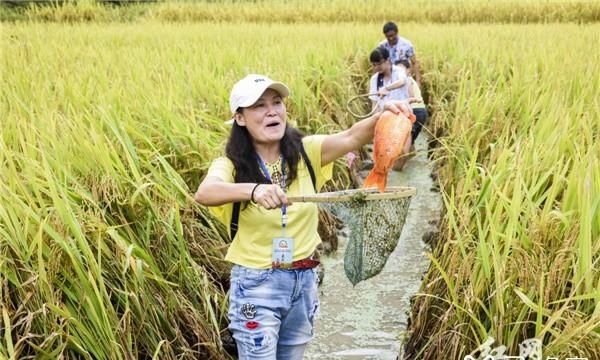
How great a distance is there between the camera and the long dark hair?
84.4 inches

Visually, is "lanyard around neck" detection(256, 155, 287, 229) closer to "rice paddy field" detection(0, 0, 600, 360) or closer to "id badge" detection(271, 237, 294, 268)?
"id badge" detection(271, 237, 294, 268)

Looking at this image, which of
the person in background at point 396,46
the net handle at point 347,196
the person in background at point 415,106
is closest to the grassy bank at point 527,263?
the net handle at point 347,196

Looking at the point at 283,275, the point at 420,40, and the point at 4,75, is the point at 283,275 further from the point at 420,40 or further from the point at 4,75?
the point at 420,40

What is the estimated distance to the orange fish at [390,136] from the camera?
6.81 ft

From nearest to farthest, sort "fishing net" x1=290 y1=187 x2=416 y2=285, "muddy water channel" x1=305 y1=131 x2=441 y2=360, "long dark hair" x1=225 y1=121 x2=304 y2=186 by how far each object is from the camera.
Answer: "fishing net" x1=290 y1=187 x2=416 y2=285 < "long dark hair" x1=225 y1=121 x2=304 y2=186 < "muddy water channel" x1=305 y1=131 x2=441 y2=360

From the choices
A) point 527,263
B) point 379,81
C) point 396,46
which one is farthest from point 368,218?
point 396,46

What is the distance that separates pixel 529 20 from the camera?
52.5 feet

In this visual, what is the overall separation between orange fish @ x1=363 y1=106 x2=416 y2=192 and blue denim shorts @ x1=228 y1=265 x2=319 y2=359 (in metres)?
0.39

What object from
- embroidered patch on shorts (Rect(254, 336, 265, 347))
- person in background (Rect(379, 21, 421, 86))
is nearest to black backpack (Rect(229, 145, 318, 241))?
embroidered patch on shorts (Rect(254, 336, 265, 347))

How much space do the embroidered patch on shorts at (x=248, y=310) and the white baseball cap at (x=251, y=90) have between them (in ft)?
1.90

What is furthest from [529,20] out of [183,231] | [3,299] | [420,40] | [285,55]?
[3,299]

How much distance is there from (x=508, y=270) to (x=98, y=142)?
158cm

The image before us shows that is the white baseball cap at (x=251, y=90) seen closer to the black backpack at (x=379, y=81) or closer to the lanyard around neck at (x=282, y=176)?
the lanyard around neck at (x=282, y=176)

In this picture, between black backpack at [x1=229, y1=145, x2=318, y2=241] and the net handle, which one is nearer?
the net handle
